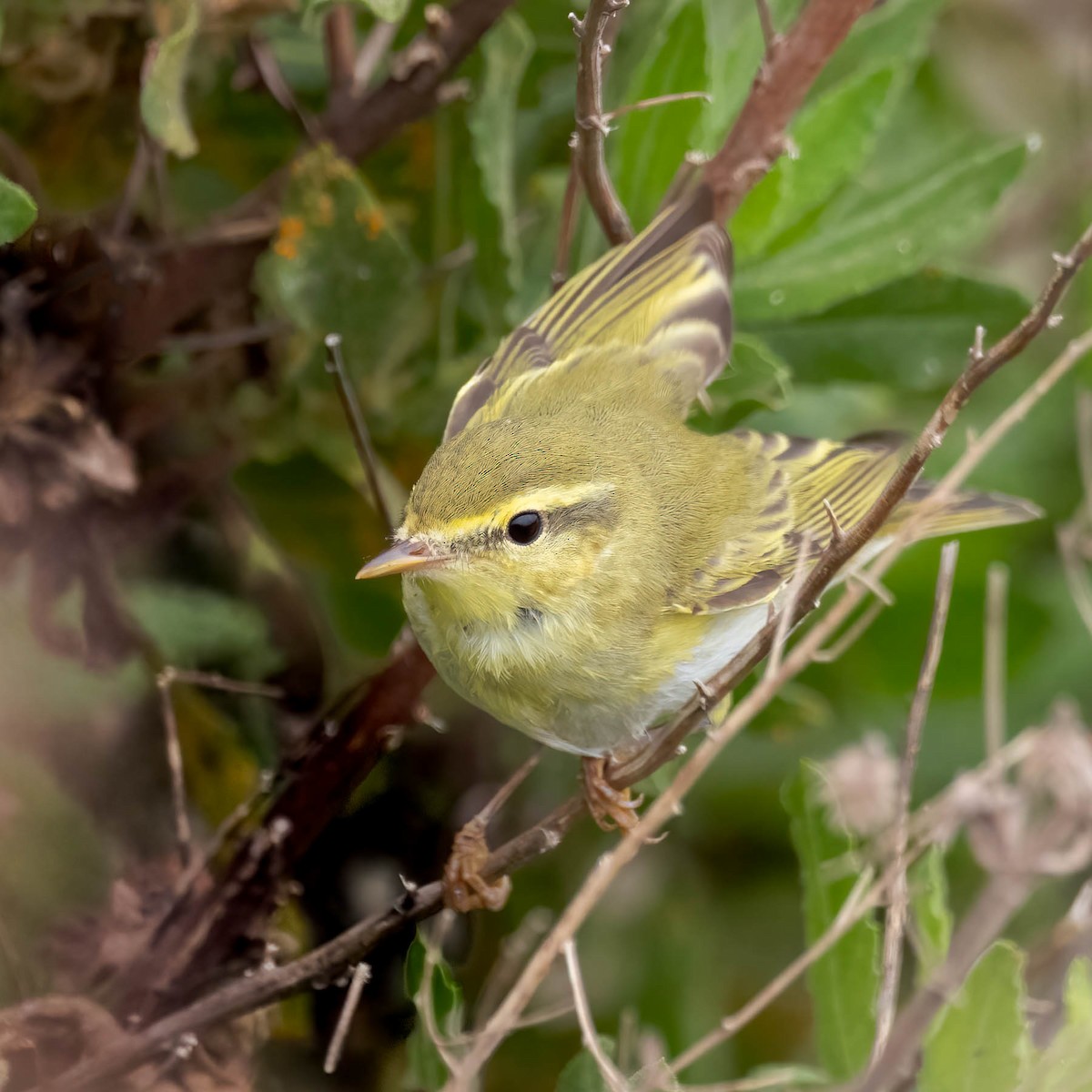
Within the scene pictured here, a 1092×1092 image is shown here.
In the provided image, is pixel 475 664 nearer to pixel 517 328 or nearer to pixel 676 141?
pixel 517 328

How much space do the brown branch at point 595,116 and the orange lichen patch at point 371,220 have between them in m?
0.35

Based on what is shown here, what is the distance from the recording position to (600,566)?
6.94 feet

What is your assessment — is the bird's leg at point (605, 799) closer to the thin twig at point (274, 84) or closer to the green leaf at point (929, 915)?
the green leaf at point (929, 915)

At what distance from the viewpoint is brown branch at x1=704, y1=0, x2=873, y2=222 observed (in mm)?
2078

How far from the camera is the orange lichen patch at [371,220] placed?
2203 millimetres

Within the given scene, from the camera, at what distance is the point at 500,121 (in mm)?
2277

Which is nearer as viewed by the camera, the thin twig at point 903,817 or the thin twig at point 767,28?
the thin twig at point 903,817

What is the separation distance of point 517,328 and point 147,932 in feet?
3.44

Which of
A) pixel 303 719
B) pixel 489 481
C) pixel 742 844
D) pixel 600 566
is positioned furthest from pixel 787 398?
pixel 742 844

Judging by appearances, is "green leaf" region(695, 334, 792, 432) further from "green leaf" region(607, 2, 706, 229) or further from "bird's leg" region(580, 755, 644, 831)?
"bird's leg" region(580, 755, 644, 831)

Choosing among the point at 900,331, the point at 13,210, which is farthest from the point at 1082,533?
the point at 13,210

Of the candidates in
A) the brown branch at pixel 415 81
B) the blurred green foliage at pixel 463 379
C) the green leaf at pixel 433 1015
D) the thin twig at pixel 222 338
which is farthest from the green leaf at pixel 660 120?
the green leaf at pixel 433 1015

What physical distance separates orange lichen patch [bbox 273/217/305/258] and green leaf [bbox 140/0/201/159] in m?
0.26

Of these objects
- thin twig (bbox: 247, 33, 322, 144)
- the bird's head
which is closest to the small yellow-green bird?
the bird's head
